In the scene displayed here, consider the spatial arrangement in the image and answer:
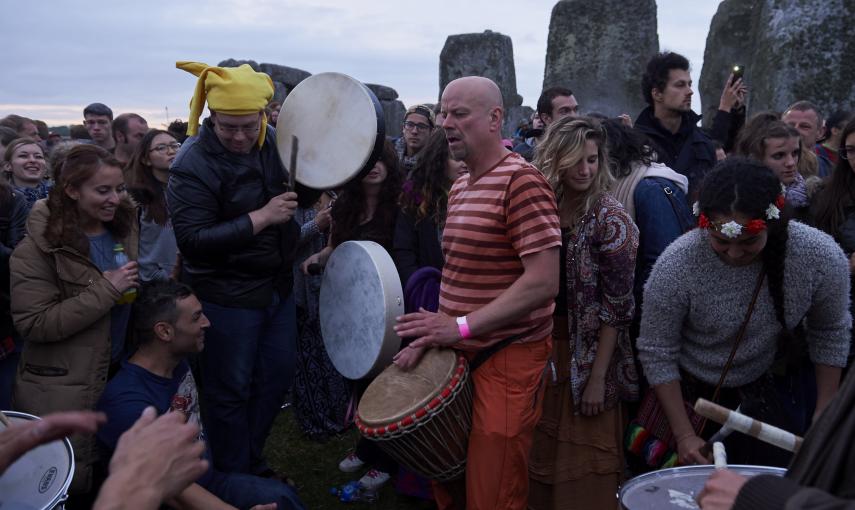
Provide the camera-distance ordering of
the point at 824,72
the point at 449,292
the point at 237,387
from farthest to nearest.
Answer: the point at 824,72 → the point at 237,387 → the point at 449,292

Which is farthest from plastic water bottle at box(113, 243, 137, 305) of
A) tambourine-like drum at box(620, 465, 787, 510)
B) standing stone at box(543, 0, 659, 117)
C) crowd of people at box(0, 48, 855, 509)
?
standing stone at box(543, 0, 659, 117)

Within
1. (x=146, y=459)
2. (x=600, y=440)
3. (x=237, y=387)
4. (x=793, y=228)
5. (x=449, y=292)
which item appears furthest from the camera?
(x=237, y=387)

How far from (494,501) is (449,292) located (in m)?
0.77

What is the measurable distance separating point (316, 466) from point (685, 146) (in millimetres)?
2843

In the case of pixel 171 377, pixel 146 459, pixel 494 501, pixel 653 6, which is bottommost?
pixel 494 501

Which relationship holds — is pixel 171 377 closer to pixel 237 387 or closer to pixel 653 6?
pixel 237 387

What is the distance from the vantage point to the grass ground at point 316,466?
395 centimetres

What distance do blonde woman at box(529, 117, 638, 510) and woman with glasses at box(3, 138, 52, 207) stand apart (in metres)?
3.40

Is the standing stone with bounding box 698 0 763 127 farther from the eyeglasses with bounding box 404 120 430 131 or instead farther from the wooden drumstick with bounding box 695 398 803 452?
the wooden drumstick with bounding box 695 398 803 452

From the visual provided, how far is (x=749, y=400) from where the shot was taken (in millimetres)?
2650

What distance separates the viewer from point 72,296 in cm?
316

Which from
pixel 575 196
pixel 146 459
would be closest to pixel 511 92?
pixel 575 196

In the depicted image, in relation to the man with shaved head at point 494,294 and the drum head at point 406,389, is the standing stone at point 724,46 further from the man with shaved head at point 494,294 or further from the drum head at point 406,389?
the drum head at point 406,389

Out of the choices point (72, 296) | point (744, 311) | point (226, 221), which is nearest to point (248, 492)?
point (72, 296)
